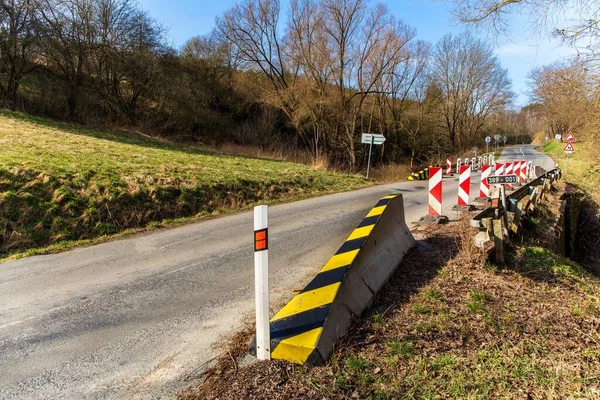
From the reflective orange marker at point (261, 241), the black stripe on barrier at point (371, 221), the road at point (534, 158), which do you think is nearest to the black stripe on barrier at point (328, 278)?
the reflective orange marker at point (261, 241)

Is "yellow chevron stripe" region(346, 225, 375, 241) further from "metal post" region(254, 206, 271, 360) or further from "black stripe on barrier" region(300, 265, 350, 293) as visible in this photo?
"metal post" region(254, 206, 271, 360)

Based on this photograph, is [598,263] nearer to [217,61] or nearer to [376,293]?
[376,293]

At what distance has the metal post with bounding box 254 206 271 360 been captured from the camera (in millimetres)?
2680

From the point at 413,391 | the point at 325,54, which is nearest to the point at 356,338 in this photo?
the point at 413,391

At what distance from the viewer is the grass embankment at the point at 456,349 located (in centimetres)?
247

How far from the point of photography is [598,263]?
32.0 ft

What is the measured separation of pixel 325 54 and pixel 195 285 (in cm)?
2515

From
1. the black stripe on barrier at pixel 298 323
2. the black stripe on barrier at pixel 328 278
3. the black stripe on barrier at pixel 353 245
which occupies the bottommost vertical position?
the black stripe on barrier at pixel 298 323

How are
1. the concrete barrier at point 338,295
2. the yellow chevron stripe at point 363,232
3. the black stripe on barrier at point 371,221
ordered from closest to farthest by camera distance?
the concrete barrier at point 338,295, the yellow chevron stripe at point 363,232, the black stripe on barrier at point 371,221

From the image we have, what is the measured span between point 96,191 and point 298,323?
284 inches

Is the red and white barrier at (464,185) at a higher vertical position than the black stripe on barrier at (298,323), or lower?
higher

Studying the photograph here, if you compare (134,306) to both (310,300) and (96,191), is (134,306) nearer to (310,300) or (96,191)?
(310,300)

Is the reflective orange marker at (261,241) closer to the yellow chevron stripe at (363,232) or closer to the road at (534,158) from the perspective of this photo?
the yellow chevron stripe at (363,232)

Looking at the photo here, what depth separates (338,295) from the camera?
3.28 m
